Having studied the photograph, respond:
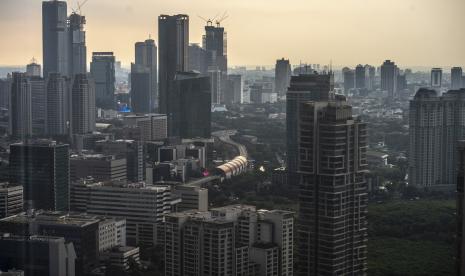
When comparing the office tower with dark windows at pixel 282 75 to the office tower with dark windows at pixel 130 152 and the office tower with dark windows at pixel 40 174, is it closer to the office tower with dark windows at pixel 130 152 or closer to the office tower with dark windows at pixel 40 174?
the office tower with dark windows at pixel 130 152

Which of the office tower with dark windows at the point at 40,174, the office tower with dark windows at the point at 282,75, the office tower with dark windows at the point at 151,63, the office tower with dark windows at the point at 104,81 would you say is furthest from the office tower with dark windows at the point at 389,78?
the office tower with dark windows at the point at 104,81

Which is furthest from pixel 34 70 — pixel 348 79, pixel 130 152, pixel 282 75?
pixel 282 75

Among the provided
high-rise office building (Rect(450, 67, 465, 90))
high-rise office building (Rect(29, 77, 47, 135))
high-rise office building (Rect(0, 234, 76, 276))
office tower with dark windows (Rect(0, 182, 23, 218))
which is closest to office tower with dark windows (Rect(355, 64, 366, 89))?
high-rise office building (Rect(450, 67, 465, 90))

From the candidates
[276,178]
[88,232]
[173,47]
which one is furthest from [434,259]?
[173,47]

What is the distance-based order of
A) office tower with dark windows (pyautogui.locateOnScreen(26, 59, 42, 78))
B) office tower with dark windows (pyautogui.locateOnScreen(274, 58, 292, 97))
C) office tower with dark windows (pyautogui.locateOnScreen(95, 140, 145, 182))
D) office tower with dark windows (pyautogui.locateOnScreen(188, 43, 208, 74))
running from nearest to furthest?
office tower with dark windows (pyautogui.locateOnScreen(26, 59, 42, 78)), office tower with dark windows (pyautogui.locateOnScreen(95, 140, 145, 182)), office tower with dark windows (pyautogui.locateOnScreen(274, 58, 292, 97)), office tower with dark windows (pyautogui.locateOnScreen(188, 43, 208, 74))

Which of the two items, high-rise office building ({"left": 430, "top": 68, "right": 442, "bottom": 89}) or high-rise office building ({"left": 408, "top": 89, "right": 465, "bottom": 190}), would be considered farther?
high-rise office building ({"left": 408, "top": 89, "right": 465, "bottom": 190})

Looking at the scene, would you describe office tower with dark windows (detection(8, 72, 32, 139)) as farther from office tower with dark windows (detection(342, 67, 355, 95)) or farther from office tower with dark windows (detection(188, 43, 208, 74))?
office tower with dark windows (detection(188, 43, 208, 74))
